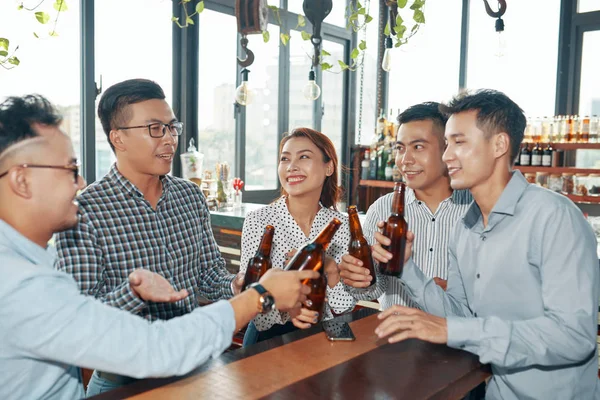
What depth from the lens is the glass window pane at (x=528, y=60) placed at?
600cm

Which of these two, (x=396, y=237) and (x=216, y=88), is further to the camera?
(x=216, y=88)

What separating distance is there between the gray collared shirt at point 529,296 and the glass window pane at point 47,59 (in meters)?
3.23

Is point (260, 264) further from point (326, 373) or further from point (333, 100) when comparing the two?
point (333, 100)

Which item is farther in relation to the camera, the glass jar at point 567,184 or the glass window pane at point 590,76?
the glass window pane at point 590,76

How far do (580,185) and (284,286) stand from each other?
4153mm

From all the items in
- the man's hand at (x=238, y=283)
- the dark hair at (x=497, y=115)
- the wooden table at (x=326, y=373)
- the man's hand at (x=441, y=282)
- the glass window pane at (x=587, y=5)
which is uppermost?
the glass window pane at (x=587, y=5)

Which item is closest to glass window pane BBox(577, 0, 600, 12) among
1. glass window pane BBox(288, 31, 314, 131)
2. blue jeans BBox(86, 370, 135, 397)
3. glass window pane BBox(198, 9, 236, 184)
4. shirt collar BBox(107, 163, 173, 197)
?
glass window pane BBox(288, 31, 314, 131)

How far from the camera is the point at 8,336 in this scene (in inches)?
42.2

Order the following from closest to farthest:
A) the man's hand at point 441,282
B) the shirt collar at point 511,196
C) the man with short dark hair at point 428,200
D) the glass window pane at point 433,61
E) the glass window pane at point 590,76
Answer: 1. the shirt collar at point 511,196
2. the man's hand at point 441,282
3. the man with short dark hair at point 428,200
4. the glass window pane at point 590,76
5. the glass window pane at point 433,61

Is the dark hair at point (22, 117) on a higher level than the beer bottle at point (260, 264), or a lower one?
higher

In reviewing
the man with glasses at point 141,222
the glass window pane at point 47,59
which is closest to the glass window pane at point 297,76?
the glass window pane at point 47,59

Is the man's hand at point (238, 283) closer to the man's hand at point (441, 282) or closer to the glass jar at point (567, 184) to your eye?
the man's hand at point (441, 282)

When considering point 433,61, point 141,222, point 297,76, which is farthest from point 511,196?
point 433,61

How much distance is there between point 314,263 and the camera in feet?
5.02
